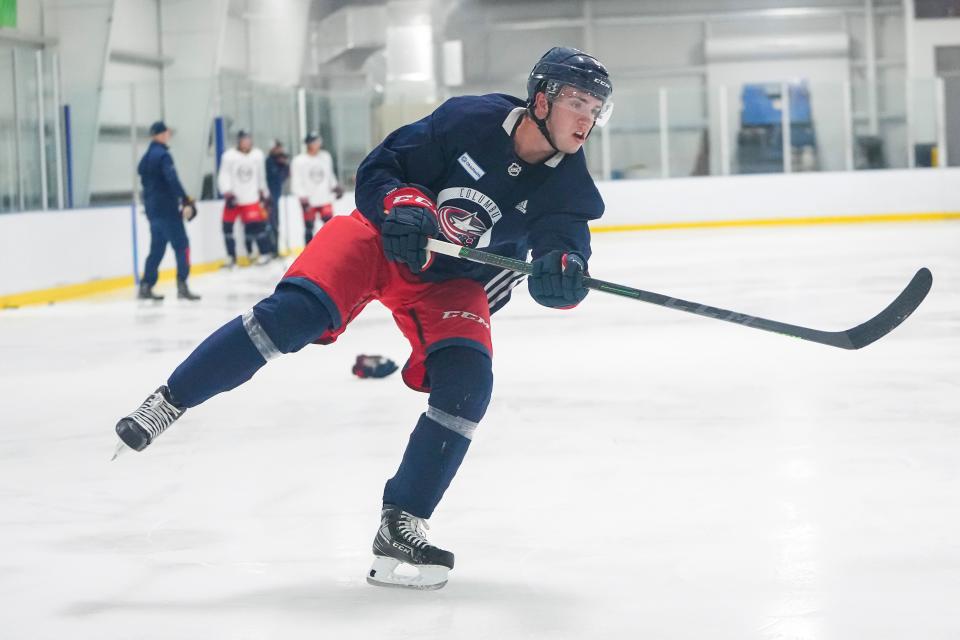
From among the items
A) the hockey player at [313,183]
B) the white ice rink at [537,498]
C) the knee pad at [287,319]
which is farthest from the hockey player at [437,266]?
the hockey player at [313,183]

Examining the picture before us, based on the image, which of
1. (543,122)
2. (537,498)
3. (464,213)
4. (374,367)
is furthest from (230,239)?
(543,122)

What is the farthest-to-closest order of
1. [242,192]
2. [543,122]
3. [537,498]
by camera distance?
[242,192] < [537,498] < [543,122]

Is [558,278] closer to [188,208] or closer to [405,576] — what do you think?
[405,576]

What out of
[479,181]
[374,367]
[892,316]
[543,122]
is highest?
[543,122]

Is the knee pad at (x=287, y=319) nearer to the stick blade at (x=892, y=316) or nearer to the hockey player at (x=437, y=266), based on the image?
the hockey player at (x=437, y=266)

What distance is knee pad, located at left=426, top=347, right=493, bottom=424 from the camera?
91.9 inches

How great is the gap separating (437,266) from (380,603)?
0.64m

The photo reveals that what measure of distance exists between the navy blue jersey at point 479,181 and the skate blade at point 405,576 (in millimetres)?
525

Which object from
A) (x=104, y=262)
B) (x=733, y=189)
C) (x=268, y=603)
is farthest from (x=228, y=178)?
(x=268, y=603)

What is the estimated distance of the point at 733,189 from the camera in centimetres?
1661

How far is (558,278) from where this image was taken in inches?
93.1

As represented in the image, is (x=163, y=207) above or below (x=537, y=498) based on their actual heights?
above

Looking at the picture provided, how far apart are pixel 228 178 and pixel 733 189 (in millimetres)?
7174

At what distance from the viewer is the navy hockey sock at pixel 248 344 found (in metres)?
2.32
